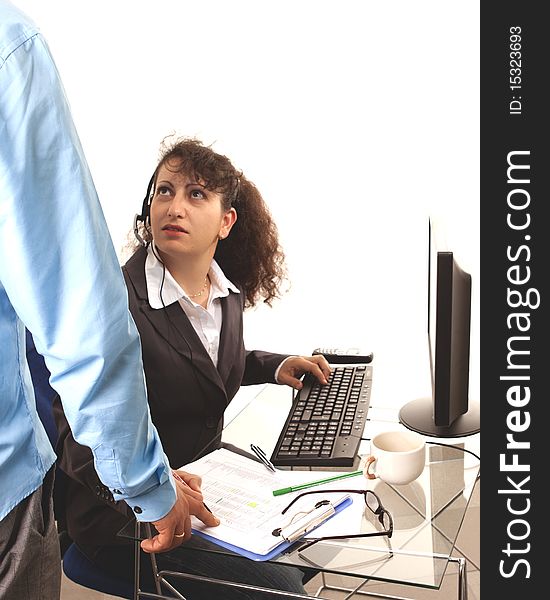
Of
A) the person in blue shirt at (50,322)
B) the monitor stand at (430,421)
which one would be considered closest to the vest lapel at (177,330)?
the monitor stand at (430,421)

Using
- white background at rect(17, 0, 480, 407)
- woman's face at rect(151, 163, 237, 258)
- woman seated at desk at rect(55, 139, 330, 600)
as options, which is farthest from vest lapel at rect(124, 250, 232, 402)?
white background at rect(17, 0, 480, 407)

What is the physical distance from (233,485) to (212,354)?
1.86ft

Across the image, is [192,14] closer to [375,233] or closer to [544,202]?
[375,233]

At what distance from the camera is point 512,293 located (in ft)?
5.02

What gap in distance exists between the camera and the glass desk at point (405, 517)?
1.41 meters

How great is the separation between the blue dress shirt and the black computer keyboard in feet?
1.66

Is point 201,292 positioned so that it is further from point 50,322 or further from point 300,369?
point 50,322

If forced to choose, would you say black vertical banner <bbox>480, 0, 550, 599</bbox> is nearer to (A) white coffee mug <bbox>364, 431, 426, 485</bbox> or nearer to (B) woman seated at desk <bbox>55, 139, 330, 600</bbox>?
(A) white coffee mug <bbox>364, 431, 426, 485</bbox>

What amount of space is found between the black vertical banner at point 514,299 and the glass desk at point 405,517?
0.31 feet

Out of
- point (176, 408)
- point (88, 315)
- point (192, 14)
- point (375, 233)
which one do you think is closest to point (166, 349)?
point (176, 408)

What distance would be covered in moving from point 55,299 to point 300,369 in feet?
3.71

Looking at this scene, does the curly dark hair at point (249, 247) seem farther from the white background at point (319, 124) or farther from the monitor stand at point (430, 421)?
the white background at point (319, 124)

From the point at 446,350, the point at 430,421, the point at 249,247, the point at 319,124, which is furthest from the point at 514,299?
the point at 319,124

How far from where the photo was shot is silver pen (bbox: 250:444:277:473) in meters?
1.71
